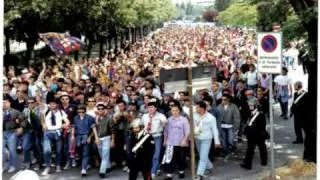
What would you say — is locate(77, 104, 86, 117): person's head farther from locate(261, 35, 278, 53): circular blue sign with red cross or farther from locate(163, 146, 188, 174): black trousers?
locate(261, 35, 278, 53): circular blue sign with red cross

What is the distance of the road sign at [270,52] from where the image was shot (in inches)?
385

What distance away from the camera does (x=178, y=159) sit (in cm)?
1170

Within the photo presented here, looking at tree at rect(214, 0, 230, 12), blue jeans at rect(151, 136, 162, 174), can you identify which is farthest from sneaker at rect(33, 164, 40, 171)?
tree at rect(214, 0, 230, 12)

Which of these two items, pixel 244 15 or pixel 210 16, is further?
pixel 210 16

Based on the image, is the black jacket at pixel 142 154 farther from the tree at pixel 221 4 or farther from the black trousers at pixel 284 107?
the tree at pixel 221 4

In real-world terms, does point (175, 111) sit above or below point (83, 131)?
above

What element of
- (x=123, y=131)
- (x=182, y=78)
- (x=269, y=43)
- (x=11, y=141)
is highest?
(x=269, y=43)

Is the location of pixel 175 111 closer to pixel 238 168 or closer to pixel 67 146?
pixel 238 168

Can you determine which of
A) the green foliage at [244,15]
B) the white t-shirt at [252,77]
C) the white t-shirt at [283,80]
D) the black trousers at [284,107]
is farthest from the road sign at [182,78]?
the green foliage at [244,15]

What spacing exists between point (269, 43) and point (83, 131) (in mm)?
3948

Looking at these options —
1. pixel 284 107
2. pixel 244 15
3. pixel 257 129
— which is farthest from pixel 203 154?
pixel 244 15

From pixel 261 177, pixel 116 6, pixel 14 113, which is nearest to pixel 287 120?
pixel 261 177

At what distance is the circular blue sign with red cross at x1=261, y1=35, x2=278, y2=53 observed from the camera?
9.86 meters

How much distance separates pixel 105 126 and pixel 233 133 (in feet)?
8.94
